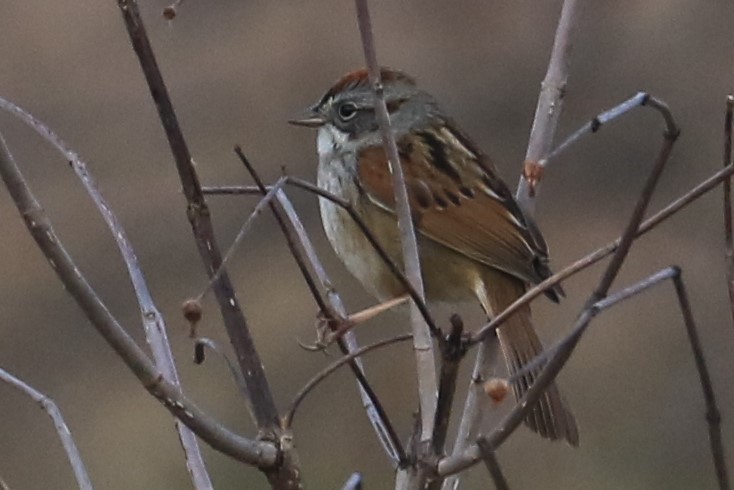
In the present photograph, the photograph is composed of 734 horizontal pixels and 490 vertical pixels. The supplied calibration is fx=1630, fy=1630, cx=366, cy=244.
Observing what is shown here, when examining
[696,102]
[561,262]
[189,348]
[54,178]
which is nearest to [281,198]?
[189,348]

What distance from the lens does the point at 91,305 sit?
5.57 ft

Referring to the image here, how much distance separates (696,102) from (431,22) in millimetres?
1409

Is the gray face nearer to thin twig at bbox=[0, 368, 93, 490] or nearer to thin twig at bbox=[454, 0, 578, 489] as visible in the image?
thin twig at bbox=[454, 0, 578, 489]

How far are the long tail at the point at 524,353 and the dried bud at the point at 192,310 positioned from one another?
999mm

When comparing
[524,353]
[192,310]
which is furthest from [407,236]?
[524,353]

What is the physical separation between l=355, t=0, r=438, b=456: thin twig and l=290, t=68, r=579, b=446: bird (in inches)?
41.0

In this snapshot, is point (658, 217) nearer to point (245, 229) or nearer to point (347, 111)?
point (245, 229)

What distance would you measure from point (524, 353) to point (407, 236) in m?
1.19

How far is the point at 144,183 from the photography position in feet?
24.9

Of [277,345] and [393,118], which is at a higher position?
[393,118]

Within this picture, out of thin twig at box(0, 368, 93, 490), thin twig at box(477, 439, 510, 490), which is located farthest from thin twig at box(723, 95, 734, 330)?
thin twig at box(0, 368, 93, 490)

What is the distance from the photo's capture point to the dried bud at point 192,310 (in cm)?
168

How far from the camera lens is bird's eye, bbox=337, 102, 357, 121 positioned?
3555mm

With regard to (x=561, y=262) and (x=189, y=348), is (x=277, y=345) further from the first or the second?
(x=561, y=262)
